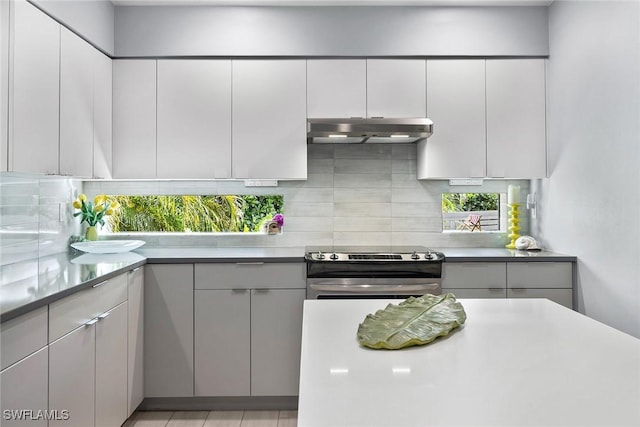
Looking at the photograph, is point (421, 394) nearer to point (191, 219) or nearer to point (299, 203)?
point (299, 203)

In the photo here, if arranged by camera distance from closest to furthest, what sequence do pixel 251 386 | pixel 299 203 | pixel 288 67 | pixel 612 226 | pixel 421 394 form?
1. pixel 421 394
2. pixel 612 226
3. pixel 251 386
4. pixel 288 67
5. pixel 299 203

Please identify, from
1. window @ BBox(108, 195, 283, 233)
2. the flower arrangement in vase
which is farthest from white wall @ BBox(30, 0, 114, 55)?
window @ BBox(108, 195, 283, 233)

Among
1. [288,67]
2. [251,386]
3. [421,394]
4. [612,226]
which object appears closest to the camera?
[421,394]

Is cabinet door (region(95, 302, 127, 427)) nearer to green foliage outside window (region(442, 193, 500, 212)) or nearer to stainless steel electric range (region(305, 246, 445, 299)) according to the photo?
stainless steel electric range (region(305, 246, 445, 299))

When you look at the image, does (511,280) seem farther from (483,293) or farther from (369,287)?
(369,287)

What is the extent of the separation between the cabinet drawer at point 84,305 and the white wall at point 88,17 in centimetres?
144

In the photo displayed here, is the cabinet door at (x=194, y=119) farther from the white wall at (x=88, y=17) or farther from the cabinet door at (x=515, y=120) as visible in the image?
the cabinet door at (x=515, y=120)

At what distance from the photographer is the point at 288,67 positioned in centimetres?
329

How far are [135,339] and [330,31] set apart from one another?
237 centimetres

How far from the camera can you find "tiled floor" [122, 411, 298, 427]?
9.33 ft

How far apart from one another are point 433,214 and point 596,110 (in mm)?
1329

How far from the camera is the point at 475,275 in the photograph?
3039mm

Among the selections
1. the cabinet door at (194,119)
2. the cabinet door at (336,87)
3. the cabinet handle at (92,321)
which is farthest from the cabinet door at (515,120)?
the cabinet handle at (92,321)

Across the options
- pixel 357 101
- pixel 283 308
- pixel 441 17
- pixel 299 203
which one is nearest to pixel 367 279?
pixel 283 308
